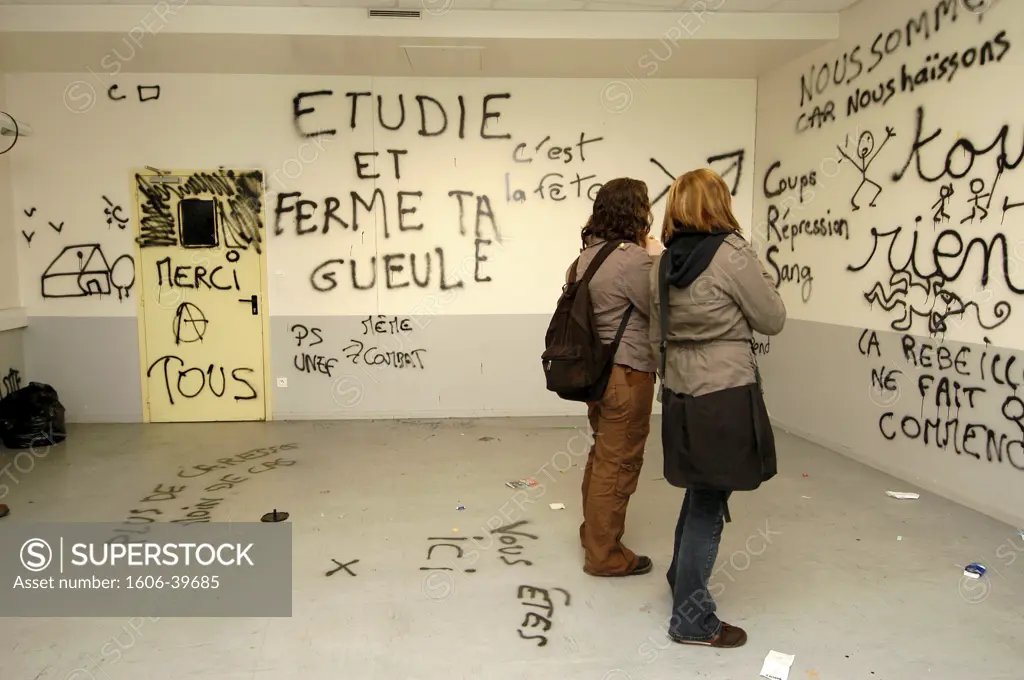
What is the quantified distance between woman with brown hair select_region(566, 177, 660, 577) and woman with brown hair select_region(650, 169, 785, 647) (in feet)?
1.07

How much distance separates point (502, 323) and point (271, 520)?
2.63 metres

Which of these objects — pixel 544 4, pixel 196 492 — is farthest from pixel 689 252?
pixel 196 492

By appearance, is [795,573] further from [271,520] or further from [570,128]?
[570,128]

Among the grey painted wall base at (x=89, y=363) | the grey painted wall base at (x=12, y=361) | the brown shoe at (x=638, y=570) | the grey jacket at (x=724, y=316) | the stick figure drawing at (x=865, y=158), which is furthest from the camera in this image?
the grey painted wall base at (x=89, y=363)

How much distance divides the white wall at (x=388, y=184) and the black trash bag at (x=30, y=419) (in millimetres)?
533

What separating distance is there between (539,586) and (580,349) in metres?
0.98

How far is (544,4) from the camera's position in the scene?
4.27m

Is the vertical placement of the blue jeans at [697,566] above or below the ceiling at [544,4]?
below

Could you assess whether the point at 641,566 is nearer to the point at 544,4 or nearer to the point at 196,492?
the point at 196,492

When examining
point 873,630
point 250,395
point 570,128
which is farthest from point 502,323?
point 873,630

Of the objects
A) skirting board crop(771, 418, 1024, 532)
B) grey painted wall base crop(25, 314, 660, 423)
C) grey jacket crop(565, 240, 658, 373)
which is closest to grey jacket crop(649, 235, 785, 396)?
grey jacket crop(565, 240, 658, 373)

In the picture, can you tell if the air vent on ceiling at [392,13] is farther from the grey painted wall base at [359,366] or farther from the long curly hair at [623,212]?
the long curly hair at [623,212]

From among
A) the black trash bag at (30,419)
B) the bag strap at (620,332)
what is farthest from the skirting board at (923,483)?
the black trash bag at (30,419)

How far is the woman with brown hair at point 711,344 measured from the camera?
6.60 feet
